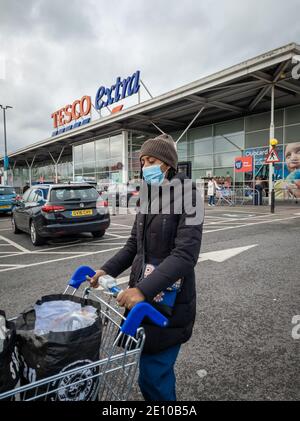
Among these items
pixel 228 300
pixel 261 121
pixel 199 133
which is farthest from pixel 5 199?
pixel 261 121


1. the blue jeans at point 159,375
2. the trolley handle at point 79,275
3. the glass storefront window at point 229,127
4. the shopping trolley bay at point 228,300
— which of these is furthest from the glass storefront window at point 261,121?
the blue jeans at point 159,375

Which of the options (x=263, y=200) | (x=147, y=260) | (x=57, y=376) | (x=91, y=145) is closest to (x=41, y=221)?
(x=147, y=260)

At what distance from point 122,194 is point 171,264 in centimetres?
1807

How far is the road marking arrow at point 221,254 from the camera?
6.11m

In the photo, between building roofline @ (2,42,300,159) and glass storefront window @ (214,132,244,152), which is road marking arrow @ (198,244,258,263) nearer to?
building roofline @ (2,42,300,159)

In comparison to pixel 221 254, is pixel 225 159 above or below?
above

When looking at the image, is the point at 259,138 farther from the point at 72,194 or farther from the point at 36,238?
the point at 36,238

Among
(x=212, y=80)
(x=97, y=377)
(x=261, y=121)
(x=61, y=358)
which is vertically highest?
(x=212, y=80)

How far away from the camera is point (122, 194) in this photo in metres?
19.6

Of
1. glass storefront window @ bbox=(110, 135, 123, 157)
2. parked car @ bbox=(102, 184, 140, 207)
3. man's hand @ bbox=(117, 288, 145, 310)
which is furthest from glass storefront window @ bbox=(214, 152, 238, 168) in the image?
man's hand @ bbox=(117, 288, 145, 310)

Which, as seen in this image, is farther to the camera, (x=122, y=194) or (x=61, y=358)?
(x=122, y=194)

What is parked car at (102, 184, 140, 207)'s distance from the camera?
63.7 ft

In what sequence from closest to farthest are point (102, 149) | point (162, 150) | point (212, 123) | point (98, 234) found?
point (162, 150), point (98, 234), point (212, 123), point (102, 149)
